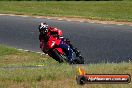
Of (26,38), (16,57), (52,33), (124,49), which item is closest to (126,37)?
(124,49)

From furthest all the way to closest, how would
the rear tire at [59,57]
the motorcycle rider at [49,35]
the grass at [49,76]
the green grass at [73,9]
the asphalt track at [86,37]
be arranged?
the green grass at [73,9] < the asphalt track at [86,37] < the rear tire at [59,57] < the motorcycle rider at [49,35] < the grass at [49,76]

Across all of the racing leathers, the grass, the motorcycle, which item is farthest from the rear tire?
the grass

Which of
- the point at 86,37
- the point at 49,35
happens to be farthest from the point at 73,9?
the point at 49,35

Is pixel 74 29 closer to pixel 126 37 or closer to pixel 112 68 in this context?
pixel 126 37

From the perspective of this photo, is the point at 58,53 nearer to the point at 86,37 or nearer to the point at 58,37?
the point at 58,37

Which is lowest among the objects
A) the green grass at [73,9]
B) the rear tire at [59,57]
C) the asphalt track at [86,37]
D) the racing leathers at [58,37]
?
the green grass at [73,9]

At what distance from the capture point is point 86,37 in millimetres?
21312

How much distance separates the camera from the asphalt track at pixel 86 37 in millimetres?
17250

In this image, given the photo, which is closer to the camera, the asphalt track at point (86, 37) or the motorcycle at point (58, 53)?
the motorcycle at point (58, 53)

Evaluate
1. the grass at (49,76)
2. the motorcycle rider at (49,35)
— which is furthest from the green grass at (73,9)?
the grass at (49,76)

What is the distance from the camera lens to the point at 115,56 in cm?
1662

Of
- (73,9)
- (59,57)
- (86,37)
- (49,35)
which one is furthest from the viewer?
(73,9)

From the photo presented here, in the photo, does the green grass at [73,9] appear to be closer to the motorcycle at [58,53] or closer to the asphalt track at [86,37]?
the asphalt track at [86,37]

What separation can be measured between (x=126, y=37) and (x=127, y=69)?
32.7 ft
